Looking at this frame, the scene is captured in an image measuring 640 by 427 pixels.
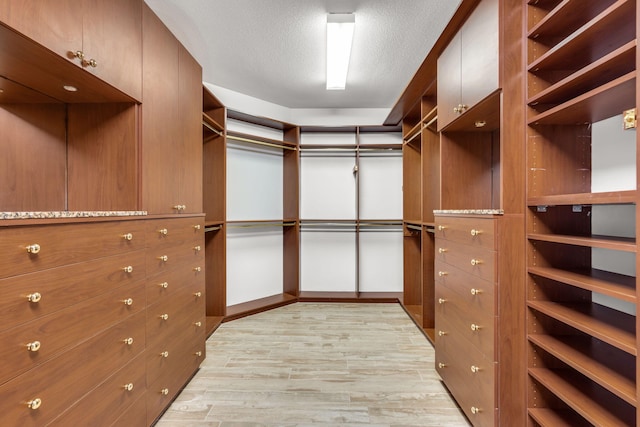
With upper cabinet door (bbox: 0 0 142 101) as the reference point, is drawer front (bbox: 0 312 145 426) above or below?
below

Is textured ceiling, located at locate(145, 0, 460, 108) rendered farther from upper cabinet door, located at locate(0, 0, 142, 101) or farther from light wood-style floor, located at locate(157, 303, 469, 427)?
light wood-style floor, located at locate(157, 303, 469, 427)

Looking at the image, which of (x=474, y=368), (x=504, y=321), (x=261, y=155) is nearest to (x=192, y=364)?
(x=474, y=368)

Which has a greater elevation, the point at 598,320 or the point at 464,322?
the point at 598,320

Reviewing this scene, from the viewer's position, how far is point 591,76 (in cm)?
108

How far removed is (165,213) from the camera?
1.85 metres

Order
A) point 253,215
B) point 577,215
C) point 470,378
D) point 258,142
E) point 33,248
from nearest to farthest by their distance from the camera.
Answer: point 33,248 < point 577,215 < point 470,378 < point 258,142 < point 253,215

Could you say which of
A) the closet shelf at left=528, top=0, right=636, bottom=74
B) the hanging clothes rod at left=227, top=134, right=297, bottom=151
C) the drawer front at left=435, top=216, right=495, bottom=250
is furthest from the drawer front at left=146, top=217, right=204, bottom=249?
the closet shelf at left=528, top=0, right=636, bottom=74

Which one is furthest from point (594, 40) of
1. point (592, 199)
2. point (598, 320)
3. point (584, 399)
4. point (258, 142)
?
point (258, 142)

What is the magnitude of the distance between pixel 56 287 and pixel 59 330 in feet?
0.51

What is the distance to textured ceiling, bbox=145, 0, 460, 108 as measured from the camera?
2141 mm

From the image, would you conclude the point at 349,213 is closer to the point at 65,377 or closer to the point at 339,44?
the point at 339,44

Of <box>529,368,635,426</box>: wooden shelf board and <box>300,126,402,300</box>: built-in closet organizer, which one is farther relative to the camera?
<box>300,126,402,300</box>: built-in closet organizer

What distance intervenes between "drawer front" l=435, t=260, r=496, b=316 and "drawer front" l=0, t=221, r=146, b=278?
1.75 m

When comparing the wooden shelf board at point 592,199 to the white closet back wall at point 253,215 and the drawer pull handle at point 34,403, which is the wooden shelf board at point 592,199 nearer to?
the drawer pull handle at point 34,403
